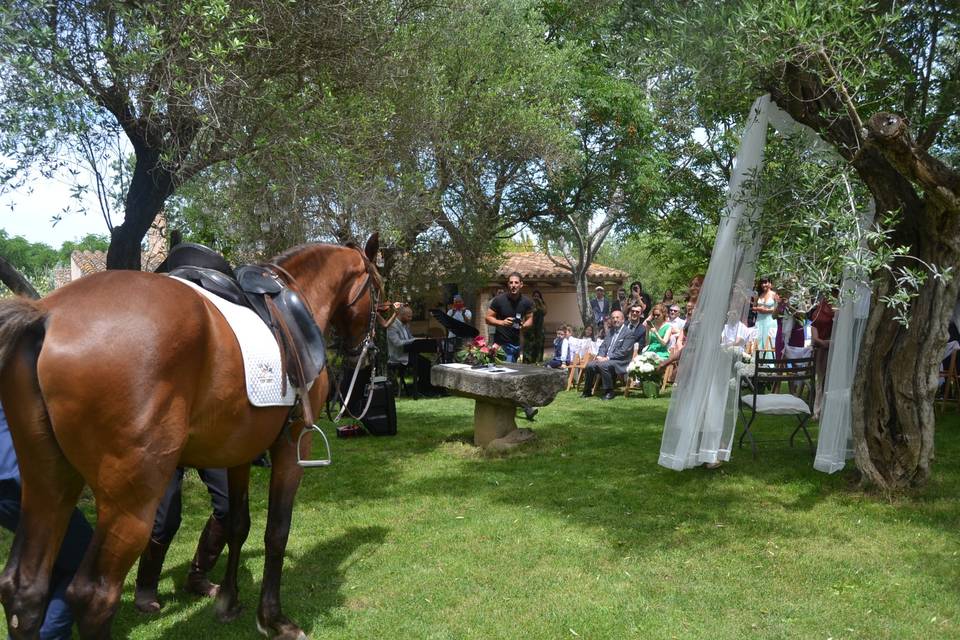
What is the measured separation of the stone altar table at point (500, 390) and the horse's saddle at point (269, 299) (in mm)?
4275

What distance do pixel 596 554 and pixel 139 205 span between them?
5.04 metres

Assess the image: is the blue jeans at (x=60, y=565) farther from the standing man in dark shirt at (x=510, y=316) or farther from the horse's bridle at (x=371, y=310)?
the standing man in dark shirt at (x=510, y=316)

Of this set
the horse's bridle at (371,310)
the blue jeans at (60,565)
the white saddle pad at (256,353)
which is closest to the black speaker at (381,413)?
the horse's bridle at (371,310)

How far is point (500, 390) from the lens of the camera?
7.80 metres

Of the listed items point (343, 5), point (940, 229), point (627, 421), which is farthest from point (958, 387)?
point (343, 5)

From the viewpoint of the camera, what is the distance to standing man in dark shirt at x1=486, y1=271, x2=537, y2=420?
12469 mm

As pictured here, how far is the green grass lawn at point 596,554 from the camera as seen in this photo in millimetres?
3807

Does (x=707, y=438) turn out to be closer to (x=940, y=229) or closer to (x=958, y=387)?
(x=940, y=229)

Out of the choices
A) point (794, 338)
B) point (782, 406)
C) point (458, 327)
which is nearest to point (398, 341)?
point (458, 327)

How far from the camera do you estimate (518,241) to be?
157 ft

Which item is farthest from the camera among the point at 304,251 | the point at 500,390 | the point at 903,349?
the point at 500,390

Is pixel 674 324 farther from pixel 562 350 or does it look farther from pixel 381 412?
pixel 381 412

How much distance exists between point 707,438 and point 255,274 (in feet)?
14.0

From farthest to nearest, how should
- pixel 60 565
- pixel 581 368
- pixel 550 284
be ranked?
pixel 550 284 → pixel 581 368 → pixel 60 565
